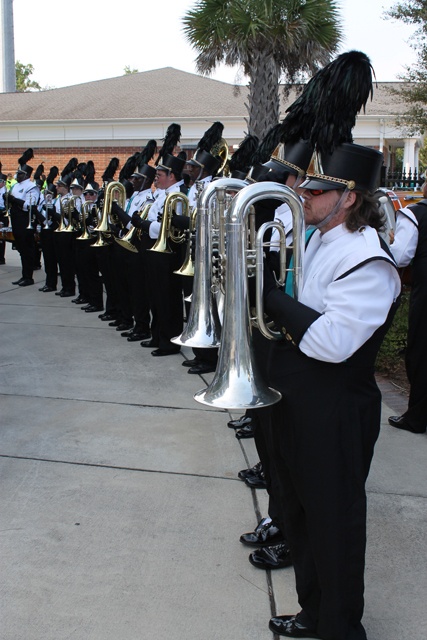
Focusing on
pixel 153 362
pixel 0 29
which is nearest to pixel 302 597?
pixel 153 362

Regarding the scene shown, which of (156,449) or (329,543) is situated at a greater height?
(329,543)

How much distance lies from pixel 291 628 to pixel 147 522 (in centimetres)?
118

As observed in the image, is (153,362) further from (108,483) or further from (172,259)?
(108,483)

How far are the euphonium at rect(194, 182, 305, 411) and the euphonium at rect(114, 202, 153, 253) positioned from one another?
5707mm

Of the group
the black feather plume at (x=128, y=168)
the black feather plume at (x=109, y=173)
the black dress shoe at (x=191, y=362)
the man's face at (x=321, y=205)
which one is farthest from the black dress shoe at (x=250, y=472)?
the black feather plume at (x=109, y=173)

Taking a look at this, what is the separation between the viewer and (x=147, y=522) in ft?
12.4

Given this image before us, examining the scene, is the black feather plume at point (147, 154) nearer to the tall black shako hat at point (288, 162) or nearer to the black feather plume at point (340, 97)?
the tall black shako hat at point (288, 162)

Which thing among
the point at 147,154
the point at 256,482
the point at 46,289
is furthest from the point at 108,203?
the point at 256,482

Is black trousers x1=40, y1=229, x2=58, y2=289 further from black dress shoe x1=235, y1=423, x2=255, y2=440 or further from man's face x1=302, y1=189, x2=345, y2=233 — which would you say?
man's face x1=302, y1=189, x2=345, y2=233

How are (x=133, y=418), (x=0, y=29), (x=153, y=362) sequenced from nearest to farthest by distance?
(x=133, y=418) → (x=153, y=362) → (x=0, y=29)

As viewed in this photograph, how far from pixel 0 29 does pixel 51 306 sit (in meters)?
32.3

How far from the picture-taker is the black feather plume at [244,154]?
664cm

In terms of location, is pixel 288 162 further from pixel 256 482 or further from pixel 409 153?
pixel 409 153

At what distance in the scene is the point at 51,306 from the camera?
10.5 m
